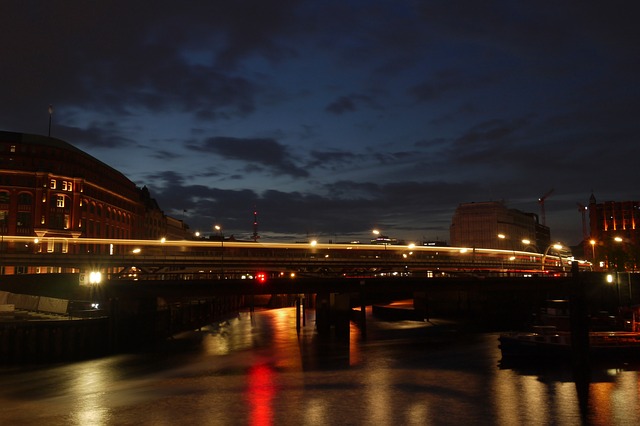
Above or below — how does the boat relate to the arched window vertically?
below

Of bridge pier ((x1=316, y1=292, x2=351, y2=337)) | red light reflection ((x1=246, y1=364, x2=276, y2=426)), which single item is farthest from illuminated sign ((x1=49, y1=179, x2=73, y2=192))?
red light reflection ((x1=246, y1=364, x2=276, y2=426))

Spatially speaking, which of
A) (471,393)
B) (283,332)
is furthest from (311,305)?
(471,393)

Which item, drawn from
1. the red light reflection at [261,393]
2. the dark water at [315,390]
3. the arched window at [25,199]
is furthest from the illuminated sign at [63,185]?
the red light reflection at [261,393]

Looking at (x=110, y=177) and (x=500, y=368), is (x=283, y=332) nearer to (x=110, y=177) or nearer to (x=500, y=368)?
(x=500, y=368)

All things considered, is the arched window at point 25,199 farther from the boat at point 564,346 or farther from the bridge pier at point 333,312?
the boat at point 564,346

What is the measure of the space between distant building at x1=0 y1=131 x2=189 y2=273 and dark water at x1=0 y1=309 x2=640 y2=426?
6149 cm

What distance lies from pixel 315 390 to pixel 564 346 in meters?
28.6

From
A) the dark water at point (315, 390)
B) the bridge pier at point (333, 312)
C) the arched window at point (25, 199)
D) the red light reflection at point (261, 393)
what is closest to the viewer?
the red light reflection at point (261, 393)

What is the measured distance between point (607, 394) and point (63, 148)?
125 meters

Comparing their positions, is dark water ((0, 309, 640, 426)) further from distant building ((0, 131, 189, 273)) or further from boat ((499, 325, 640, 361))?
distant building ((0, 131, 189, 273))

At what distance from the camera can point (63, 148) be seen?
130m

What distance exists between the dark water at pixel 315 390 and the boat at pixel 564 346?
285cm

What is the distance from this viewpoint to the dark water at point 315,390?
38.2 m

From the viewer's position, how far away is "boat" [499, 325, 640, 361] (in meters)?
57.2
